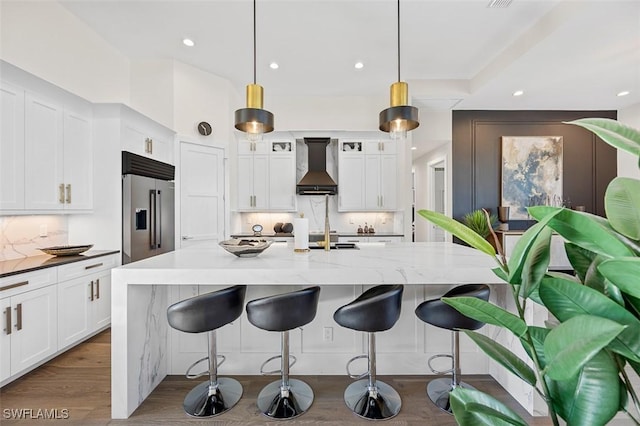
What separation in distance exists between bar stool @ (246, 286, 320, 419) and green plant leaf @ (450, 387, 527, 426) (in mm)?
1087

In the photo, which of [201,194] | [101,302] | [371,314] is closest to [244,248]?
[371,314]

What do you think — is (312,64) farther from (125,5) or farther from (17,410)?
(17,410)

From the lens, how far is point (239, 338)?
2.23 meters

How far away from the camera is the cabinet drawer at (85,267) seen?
8.26 ft

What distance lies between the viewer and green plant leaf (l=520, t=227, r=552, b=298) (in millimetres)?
548

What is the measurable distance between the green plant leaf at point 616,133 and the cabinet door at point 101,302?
12.0 ft

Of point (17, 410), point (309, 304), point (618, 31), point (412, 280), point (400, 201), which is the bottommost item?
point (17, 410)

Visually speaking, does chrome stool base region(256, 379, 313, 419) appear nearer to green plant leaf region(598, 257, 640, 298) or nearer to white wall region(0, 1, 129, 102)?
green plant leaf region(598, 257, 640, 298)

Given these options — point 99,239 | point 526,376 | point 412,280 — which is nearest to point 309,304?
point 412,280

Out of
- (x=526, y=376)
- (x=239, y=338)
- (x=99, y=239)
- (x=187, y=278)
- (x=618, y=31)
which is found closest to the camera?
(x=526, y=376)

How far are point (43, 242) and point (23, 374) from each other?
130cm

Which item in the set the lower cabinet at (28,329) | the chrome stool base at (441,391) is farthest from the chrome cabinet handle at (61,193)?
the chrome stool base at (441,391)

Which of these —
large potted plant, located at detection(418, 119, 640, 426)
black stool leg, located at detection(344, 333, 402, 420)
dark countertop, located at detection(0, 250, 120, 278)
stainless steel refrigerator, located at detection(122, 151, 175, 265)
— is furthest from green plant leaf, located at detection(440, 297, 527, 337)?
stainless steel refrigerator, located at detection(122, 151, 175, 265)

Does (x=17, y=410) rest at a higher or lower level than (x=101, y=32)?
lower
